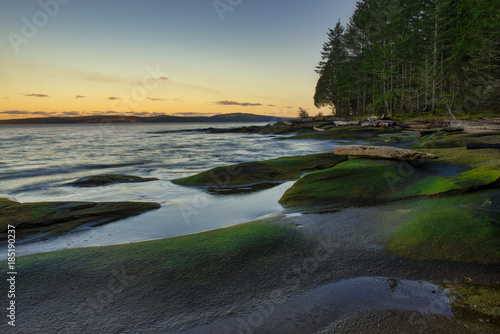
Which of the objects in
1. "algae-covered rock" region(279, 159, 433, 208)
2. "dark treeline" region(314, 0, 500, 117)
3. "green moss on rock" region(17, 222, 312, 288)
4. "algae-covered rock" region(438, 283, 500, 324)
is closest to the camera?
"algae-covered rock" region(438, 283, 500, 324)

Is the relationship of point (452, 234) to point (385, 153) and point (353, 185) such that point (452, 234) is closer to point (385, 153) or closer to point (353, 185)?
point (353, 185)

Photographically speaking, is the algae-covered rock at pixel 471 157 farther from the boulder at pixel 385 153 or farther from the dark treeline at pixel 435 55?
the dark treeline at pixel 435 55

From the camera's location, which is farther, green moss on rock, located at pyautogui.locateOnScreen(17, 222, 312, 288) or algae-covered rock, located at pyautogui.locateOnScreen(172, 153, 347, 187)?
algae-covered rock, located at pyautogui.locateOnScreen(172, 153, 347, 187)

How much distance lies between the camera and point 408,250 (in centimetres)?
439

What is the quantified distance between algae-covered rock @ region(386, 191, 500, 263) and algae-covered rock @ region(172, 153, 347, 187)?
6584 millimetres

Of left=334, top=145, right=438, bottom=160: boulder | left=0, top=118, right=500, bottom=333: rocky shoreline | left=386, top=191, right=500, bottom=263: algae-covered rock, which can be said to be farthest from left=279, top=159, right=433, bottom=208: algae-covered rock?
left=386, top=191, right=500, bottom=263: algae-covered rock

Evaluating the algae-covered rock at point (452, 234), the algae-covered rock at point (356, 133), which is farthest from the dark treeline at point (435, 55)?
the algae-covered rock at point (452, 234)

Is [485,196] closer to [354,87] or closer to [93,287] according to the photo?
[93,287]

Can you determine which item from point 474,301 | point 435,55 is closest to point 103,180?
point 474,301

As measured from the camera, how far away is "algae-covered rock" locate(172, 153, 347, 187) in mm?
11461

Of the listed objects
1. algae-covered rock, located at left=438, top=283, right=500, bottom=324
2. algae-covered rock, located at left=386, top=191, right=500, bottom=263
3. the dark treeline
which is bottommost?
algae-covered rock, located at left=438, top=283, right=500, bottom=324

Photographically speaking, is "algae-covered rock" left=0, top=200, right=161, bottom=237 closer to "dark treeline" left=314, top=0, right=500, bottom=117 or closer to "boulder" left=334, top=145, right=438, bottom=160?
"boulder" left=334, top=145, right=438, bottom=160

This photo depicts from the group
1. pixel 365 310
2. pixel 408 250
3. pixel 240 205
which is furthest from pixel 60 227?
pixel 408 250

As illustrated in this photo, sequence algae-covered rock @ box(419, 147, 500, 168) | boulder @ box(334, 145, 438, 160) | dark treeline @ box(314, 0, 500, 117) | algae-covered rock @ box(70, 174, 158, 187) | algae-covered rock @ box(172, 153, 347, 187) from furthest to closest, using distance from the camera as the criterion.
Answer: dark treeline @ box(314, 0, 500, 117)
algae-covered rock @ box(70, 174, 158, 187)
algae-covered rock @ box(172, 153, 347, 187)
boulder @ box(334, 145, 438, 160)
algae-covered rock @ box(419, 147, 500, 168)
